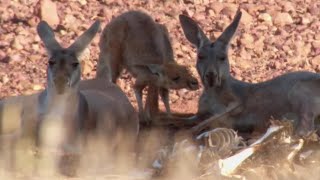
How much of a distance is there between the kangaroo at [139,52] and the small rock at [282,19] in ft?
8.30

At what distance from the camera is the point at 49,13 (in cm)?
1307

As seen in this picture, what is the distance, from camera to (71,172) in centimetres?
812

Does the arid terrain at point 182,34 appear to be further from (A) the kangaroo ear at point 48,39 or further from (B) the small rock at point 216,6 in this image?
(A) the kangaroo ear at point 48,39

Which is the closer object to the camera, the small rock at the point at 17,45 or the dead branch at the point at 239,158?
the dead branch at the point at 239,158

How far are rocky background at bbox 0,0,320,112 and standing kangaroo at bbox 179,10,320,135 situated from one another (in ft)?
2.77

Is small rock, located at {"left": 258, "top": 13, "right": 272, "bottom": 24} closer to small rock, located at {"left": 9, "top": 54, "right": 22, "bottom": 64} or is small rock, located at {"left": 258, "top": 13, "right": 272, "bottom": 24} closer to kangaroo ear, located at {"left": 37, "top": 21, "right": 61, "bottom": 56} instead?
small rock, located at {"left": 9, "top": 54, "right": 22, "bottom": 64}

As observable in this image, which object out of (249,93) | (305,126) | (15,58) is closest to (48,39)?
(249,93)

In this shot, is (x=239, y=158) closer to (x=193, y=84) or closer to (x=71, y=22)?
(x=193, y=84)

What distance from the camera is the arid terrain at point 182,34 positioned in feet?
39.3

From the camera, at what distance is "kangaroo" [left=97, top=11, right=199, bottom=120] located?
11227mm

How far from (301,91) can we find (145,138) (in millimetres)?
1750

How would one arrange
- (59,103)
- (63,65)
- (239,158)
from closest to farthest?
(239,158) → (63,65) → (59,103)

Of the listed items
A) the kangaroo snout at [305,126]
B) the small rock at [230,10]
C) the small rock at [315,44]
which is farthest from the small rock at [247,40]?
the kangaroo snout at [305,126]

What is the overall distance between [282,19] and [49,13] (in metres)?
3.44
